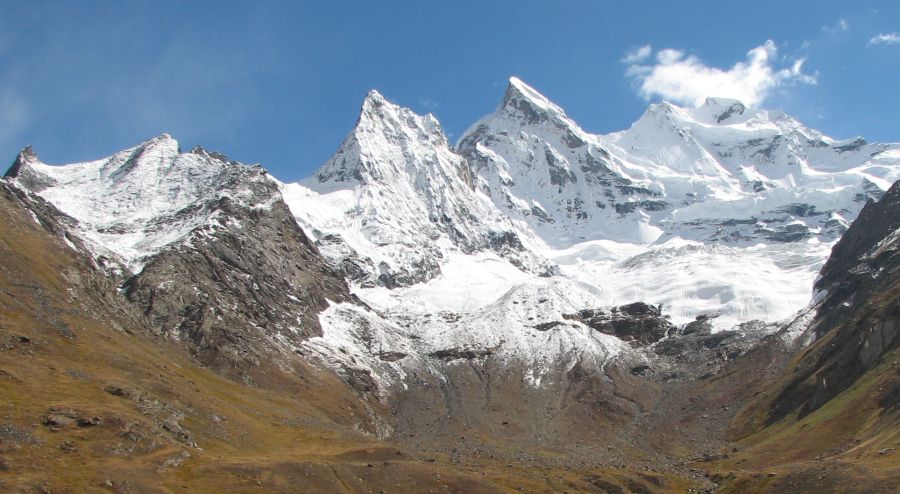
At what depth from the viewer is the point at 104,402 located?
128m

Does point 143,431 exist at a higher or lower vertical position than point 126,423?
lower

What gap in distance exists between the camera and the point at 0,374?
122250 millimetres

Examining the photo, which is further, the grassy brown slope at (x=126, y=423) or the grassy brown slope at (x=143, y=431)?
the grassy brown slope at (x=143, y=431)

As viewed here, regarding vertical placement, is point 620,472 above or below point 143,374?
below

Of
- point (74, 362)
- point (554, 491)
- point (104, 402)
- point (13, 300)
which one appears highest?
point (13, 300)

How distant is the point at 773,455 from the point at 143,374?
139173 millimetres

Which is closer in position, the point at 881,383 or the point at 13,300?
the point at 13,300

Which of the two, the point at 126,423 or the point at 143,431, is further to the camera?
the point at 143,431

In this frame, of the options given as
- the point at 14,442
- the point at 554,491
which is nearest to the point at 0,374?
the point at 14,442

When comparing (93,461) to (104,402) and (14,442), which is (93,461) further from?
(104,402)

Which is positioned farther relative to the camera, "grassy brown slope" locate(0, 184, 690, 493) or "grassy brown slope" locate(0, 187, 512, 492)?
"grassy brown slope" locate(0, 184, 690, 493)

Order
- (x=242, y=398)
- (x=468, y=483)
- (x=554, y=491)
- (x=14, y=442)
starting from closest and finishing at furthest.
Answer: (x=14, y=442) < (x=468, y=483) < (x=554, y=491) < (x=242, y=398)

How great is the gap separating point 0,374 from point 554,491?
99594 mm

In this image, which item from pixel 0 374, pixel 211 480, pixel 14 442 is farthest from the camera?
pixel 0 374
